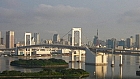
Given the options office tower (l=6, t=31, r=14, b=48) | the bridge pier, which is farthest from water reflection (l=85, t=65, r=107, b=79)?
office tower (l=6, t=31, r=14, b=48)

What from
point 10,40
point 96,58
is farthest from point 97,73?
point 10,40

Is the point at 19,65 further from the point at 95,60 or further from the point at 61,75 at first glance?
the point at 61,75

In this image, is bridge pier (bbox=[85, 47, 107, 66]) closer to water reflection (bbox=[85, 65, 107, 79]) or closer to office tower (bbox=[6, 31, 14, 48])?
water reflection (bbox=[85, 65, 107, 79])

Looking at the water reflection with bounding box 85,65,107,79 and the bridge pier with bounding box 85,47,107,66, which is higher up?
the bridge pier with bounding box 85,47,107,66

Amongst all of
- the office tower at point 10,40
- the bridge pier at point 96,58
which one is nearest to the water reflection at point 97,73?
the bridge pier at point 96,58

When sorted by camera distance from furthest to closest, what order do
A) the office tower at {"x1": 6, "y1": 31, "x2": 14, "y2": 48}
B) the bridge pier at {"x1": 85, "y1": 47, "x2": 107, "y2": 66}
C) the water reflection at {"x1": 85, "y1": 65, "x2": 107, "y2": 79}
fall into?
1. the office tower at {"x1": 6, "y1": 31, "x2": 14, "y2": 48}
2. the bridge pier at {"x1": 85, "y1": 47, "x2": 107, "y2": 66}
3. the water reflection at {"x1": 85, "y1": 65, "x2": 107, "y2": 79}

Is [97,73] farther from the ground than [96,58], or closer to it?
closer to it

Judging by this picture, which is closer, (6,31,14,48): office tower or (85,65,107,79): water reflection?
(85,65,107,79): water reflection

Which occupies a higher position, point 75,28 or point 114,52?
point 75,28

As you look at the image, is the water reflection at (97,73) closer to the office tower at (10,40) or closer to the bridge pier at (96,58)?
the bridge pier at (96,58)

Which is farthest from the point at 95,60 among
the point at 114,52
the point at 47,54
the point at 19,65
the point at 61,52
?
the point at 61,52

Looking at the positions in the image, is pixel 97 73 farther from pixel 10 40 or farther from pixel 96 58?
pixel 10 40
